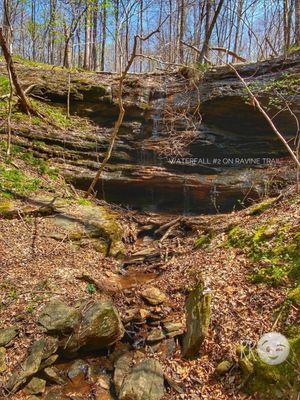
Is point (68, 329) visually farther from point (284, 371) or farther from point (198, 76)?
point (198, 76)

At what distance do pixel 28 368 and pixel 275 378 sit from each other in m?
3.20

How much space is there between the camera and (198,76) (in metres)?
13.0

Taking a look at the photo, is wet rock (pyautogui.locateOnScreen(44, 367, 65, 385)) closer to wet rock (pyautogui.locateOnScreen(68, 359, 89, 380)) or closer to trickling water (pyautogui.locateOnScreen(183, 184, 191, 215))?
wet rock (pyautogui.locateOnScreen(68, 359, 89, 380))

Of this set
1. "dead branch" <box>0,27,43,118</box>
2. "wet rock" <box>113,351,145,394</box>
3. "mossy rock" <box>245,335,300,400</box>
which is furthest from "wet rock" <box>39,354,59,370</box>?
"dead branch" <box>0,27,43,118</box>

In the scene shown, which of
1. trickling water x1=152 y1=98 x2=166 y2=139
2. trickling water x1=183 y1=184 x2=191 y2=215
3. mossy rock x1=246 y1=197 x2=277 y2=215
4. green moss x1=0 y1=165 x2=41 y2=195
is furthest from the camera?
trickling water x1=152 y1=98 x2=166 y2=139

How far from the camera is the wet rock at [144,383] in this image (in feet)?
13.7

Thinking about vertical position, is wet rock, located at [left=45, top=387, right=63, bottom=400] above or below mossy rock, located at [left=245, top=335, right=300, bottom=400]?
below

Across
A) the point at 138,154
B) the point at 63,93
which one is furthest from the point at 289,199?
the point at 63,93

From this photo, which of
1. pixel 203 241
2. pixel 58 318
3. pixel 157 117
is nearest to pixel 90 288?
pixel 58 318

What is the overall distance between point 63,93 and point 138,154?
13.6 ft

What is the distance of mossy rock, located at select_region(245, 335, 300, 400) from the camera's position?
368 cm
